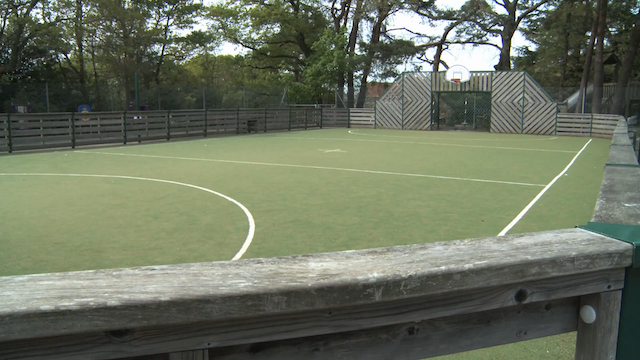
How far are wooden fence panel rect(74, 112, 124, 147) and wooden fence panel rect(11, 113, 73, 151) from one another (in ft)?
1.25

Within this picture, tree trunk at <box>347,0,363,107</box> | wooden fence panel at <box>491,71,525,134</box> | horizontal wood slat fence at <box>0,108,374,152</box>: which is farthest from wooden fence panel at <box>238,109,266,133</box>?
wooden fence panel at <box>491,71,525,134</box>

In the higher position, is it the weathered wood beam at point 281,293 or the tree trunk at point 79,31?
the tree trunk at point 79,31

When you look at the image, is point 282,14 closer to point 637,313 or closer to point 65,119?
point 65,119

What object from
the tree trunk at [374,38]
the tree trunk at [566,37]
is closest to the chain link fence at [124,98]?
the tree trunk at [374,38]

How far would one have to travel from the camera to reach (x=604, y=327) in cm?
158

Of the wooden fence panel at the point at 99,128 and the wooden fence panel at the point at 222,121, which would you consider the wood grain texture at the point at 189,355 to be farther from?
the wooden fence panel at the point at 222,121

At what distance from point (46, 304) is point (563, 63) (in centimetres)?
4404

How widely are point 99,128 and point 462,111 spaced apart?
19.8 metres

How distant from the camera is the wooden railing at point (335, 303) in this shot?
1.20 metres

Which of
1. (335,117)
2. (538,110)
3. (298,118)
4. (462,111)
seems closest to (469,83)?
(462,111)

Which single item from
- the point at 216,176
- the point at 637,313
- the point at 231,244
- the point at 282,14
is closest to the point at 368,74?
the point at 282,14

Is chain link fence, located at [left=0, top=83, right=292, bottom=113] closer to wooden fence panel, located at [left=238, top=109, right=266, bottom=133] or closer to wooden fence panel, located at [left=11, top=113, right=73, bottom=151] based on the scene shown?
wooden fence panel, located at [left=238, top=109, right=266, bottom=133]

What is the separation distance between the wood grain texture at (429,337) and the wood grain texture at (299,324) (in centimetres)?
5

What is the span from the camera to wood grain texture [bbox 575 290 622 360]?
1.58m
